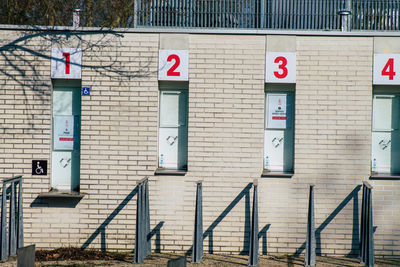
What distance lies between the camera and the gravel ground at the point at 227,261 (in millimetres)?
8156

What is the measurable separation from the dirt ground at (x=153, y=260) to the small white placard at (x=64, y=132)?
5.52ft

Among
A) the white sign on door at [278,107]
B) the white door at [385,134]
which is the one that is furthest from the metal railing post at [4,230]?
the white door at [385,134]

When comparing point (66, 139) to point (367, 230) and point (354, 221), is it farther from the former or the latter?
point (367, 230)

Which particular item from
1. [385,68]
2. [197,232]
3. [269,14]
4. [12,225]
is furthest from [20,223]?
[385,68]

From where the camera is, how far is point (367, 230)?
325 inches

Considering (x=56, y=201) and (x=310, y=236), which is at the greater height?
(x=56, y=201)

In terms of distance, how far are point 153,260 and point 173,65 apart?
306cm

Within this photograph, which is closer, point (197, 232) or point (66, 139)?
point (197, 232)

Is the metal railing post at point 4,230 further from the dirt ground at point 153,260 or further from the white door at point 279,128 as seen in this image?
the white door at point 279,128

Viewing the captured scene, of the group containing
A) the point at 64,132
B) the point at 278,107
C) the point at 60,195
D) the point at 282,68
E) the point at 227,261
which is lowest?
the point at 227,261

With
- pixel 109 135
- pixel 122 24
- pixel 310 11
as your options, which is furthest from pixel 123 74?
pixel 122 24

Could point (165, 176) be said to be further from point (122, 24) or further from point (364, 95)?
point (122, 24)

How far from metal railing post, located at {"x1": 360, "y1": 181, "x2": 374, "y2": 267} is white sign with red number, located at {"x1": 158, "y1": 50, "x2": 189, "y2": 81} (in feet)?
10.8

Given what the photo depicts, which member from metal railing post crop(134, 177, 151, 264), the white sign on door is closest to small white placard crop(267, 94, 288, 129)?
the white sign on door
